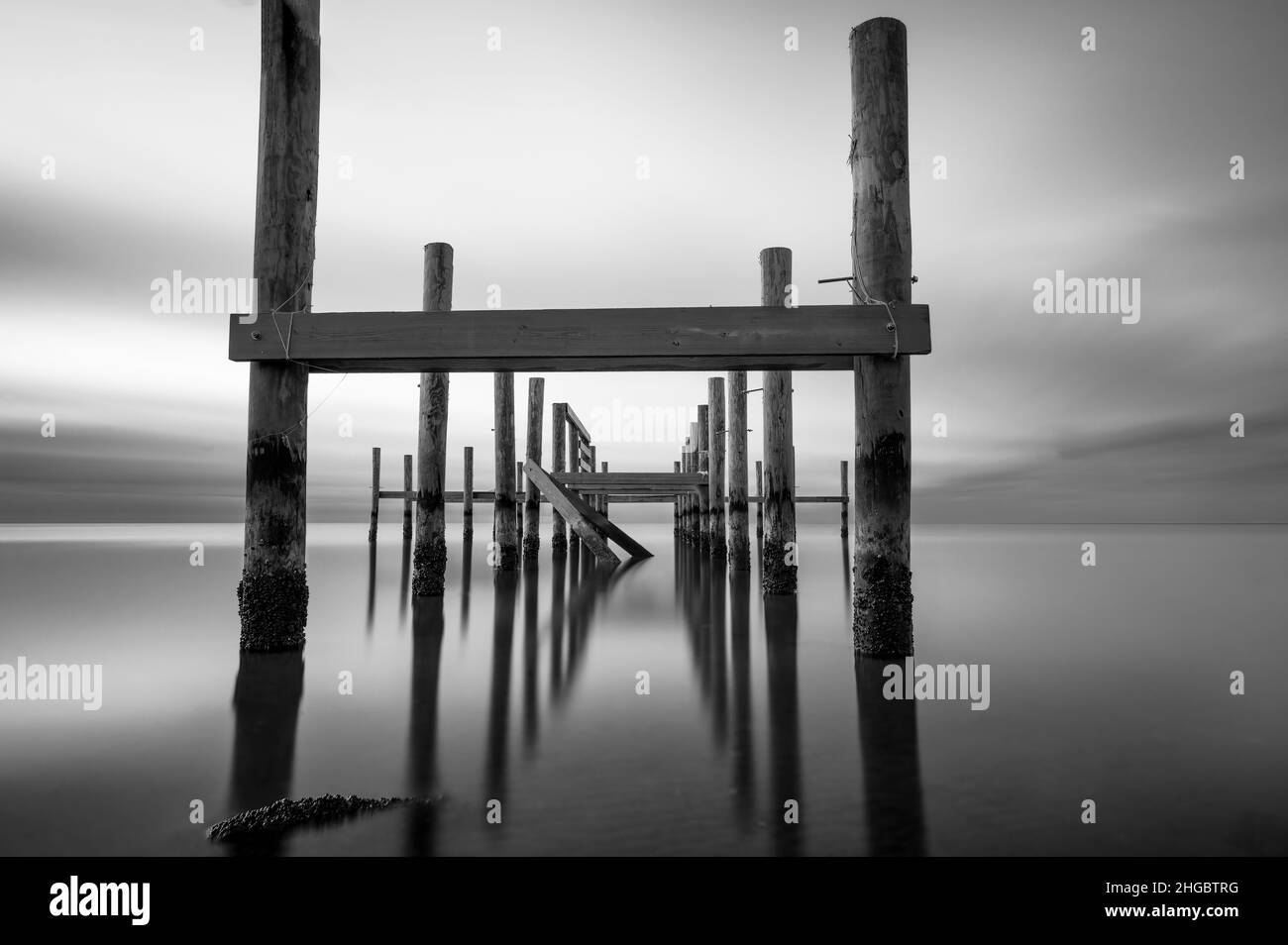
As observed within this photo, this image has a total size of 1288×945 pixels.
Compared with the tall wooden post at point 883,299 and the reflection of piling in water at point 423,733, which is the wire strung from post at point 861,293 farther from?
the reflection of piling in water at point 423,733

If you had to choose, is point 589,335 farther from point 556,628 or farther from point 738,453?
point 738,453

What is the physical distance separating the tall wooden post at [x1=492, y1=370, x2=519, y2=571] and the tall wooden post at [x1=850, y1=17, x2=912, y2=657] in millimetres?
7350

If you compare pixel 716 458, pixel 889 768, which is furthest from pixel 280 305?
pixel 716 458

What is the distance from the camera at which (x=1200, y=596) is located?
13375 millimetres

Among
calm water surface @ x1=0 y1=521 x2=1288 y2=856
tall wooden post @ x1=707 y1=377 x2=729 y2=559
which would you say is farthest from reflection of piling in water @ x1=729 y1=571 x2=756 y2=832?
tall wooden post @ x1=707 y1=377 x2=729 y2=559

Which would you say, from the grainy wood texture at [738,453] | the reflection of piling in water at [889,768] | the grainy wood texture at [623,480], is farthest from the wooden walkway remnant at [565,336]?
the grainy wood texture at [623,480]

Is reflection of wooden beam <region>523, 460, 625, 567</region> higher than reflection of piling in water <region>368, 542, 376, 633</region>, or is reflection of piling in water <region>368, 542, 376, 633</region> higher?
reflection of wooden beam <region>523, 460, 625, 567</region>

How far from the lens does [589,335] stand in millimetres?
5438

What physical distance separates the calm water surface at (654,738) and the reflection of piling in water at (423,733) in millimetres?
23

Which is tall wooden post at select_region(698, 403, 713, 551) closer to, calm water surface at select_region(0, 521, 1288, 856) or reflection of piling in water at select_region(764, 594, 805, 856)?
calm water surface at select_region(0, 521, 1288, 856)

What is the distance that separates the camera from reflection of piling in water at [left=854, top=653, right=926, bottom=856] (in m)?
2.78

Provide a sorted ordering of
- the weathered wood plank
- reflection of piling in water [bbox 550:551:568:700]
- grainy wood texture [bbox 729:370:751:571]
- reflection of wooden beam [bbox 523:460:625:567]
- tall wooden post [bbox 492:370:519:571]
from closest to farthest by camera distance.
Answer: reflection of piling in water [bbox 550:551:568:700] → tall wooden post [bbox 492:370:519:571] → grainy wood texture [bbox 729:370:751:571] → reflection of wooden beam [bbox 523:460:625:567] → the weathered wood plank
